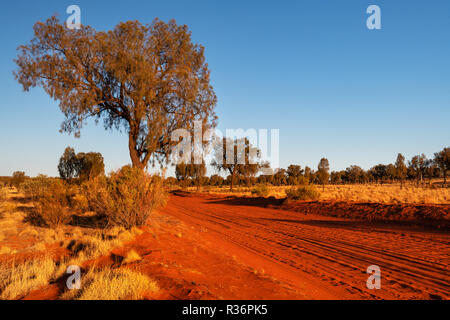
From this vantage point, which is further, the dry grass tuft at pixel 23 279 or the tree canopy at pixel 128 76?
the tree canopy at pixel 128 76

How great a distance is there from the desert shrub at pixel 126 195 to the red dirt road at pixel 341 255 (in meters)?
2.56

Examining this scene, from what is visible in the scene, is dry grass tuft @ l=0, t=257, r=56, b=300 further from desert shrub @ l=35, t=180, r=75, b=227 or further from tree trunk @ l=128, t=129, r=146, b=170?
tree trunk @ l=128, t=129, r=146, b=170

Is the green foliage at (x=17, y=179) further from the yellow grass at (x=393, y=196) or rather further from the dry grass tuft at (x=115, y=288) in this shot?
the dry grass tuft at (x=115, y=288)

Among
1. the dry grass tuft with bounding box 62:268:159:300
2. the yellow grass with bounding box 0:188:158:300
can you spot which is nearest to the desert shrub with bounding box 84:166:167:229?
the yellow grass with bounding box 0:188:158:300

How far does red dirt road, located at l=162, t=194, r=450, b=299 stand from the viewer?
4.78m

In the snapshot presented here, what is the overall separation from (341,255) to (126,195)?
722 centimetres

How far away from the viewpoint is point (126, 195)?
919 cm

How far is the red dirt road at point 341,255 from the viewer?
4.78 meters

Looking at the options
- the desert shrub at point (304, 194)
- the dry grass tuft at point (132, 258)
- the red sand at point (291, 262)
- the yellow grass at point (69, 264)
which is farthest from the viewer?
the desert shrub at point (304, 194)

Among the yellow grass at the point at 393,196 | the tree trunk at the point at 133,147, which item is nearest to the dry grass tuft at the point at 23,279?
the tree trunk at the point at 133,147

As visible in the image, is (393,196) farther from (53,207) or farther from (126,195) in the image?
(53,207)

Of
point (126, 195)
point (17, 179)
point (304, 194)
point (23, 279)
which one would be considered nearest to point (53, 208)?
point (126, 195)

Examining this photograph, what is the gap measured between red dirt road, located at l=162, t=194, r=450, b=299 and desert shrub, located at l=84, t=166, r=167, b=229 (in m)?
2.56
